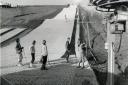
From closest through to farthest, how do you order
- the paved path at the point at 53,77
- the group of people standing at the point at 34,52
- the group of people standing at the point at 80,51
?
1. the paved path at the point at 53,77
2. the group of people standing at the point at 34,52
3. the group of people standing at the point at 80,51

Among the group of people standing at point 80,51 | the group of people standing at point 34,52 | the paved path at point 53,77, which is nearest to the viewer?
the paved path at point 53,77

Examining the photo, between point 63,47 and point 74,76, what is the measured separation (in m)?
1.94

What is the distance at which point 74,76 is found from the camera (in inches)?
452

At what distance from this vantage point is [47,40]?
509 inches

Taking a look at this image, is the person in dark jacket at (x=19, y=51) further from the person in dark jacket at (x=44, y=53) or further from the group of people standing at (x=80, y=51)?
the group of people standing at (x=80, y=51)

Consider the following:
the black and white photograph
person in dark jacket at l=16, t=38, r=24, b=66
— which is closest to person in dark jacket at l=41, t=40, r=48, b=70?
the black and white photograph

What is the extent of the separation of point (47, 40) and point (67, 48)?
905mm

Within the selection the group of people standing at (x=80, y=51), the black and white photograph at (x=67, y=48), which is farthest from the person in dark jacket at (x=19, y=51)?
the group of people standing at (x=80, y=51)

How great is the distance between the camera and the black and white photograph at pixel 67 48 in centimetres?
1148

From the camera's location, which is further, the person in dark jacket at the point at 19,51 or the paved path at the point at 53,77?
the person in dark jacket at the point at 19,51

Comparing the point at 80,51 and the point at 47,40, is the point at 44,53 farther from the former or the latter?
the point at 80,51

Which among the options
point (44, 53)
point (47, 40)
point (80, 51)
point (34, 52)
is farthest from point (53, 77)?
point (47, 40)

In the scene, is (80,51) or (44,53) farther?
(80,51)

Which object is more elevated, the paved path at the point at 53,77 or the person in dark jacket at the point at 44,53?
the person in dark jacket at the point at 44,53
